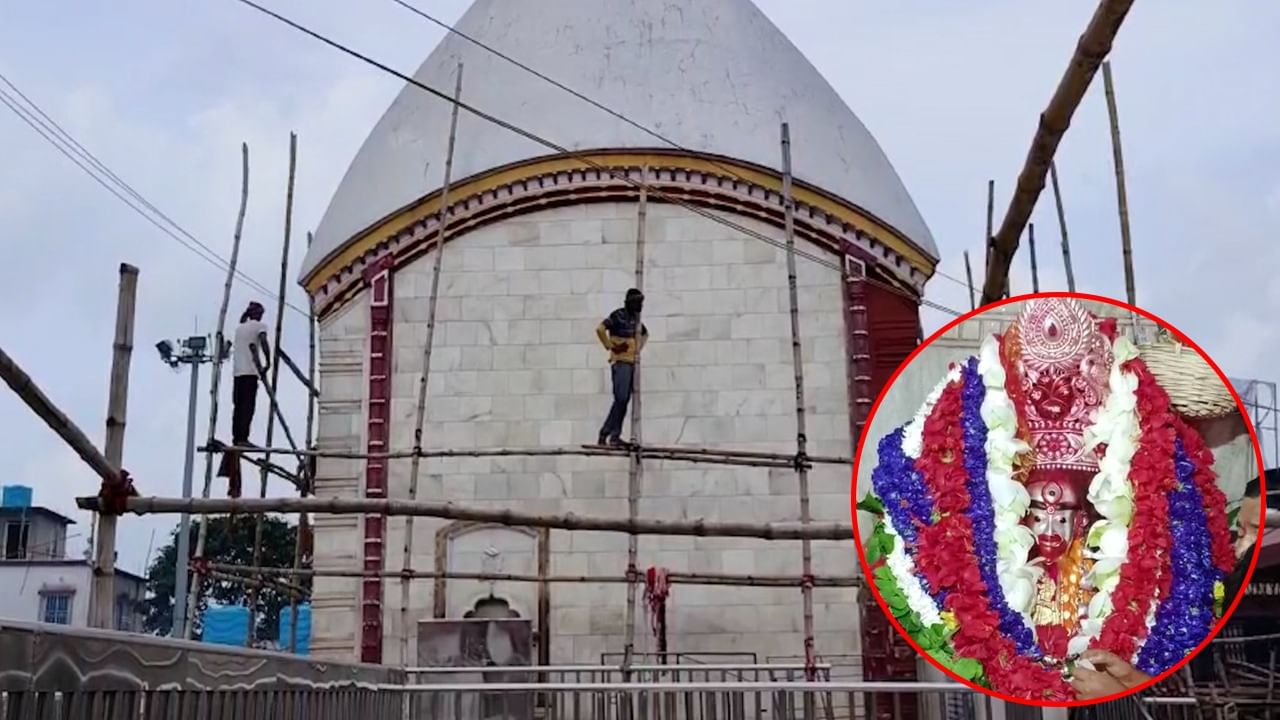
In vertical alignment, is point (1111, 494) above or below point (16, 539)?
below

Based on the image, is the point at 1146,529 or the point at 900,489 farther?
the point at 900,489

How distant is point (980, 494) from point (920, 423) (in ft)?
1.13

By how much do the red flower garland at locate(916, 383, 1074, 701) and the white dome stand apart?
27.1 feet

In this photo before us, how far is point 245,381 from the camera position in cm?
1253

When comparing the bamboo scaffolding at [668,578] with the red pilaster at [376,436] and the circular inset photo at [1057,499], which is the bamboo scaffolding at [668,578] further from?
the circular inset photo at [1057,499]

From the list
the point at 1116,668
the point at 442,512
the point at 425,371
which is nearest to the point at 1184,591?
the point at 1116,668

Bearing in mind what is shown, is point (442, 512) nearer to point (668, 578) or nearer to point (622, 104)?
point (668, 578)

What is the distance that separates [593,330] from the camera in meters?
13.2

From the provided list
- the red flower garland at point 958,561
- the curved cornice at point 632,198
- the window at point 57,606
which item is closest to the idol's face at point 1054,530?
the red flower garland at point 958,561

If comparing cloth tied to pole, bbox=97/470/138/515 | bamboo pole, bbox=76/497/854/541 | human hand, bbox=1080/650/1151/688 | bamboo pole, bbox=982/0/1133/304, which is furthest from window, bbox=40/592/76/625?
human hand, bbox=1080/650/1151/688

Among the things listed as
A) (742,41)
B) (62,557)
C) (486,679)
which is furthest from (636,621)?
(62,557)

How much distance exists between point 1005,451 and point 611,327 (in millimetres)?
6982

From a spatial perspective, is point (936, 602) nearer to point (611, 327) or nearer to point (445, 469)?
point (611, 327)

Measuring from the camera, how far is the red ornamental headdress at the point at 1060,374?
5.32 metres
